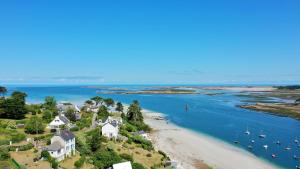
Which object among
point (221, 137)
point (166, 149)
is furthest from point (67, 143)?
point (221, 137)

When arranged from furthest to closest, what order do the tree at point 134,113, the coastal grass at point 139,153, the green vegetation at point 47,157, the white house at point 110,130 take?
the tree at point 134,113, the white house at point 110,130, the coastal grass at point 139,153, the green vegetation at point 47,157

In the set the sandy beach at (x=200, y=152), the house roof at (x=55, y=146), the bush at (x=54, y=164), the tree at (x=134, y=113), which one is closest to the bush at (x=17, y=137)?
the house roof at (x=55, y=146)

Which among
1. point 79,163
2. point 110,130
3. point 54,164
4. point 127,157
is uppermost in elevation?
point 110,130

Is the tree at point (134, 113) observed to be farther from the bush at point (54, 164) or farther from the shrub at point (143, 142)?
the bush at point (54, 164)

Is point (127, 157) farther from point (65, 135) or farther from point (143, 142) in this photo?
point (143, 142)

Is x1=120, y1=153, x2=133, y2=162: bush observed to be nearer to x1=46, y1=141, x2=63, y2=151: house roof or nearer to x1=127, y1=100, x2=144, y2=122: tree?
x1=46, y1=141, x2=63, y2=151: house roof

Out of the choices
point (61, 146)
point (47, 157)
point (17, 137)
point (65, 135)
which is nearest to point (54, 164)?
point (47, 157)

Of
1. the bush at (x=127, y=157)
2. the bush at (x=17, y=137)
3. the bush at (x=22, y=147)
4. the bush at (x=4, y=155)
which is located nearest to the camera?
the bush at (x=4, y=155)
